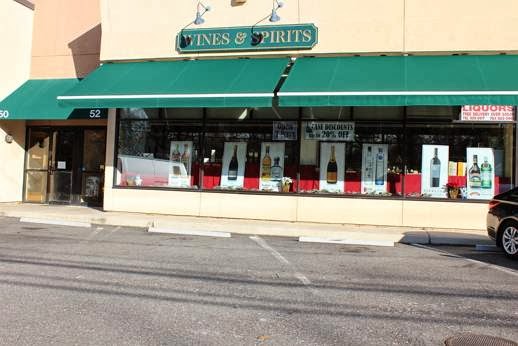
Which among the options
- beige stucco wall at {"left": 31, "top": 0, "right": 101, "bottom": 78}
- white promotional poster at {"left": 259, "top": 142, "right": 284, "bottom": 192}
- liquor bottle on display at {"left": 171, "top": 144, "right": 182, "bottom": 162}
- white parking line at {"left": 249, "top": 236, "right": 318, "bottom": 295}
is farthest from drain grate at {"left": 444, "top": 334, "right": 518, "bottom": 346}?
beige stucco wall at {"left": 31, "top": 0, "right": 101, "bottom": 78}

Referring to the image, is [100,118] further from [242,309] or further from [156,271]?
[242,309]

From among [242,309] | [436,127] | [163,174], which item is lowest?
[242,309]

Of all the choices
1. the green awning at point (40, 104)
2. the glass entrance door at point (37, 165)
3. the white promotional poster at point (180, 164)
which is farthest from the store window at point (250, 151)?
the glass entrance door at point (37, 165)

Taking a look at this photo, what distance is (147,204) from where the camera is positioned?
14.6 metres

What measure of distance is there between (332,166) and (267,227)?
8.71 ft

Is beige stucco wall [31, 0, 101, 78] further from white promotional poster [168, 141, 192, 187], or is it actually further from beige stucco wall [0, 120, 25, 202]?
white promotional poster [168, 141, 192, 187]

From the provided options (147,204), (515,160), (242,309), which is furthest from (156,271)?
(515,160)

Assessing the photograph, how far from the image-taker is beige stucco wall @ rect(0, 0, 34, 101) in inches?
637

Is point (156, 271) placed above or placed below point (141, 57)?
below

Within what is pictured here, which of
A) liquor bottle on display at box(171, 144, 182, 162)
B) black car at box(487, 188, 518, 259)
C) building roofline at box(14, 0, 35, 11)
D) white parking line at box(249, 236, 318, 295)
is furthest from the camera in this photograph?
building roofline at box(14, 0, 35, 11)

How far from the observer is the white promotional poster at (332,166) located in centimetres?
1389

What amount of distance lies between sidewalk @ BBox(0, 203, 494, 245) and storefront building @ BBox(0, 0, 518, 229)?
52cm

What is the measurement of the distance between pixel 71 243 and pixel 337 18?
816 centimetres

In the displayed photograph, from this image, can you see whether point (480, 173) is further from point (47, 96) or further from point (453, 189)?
point (47, 96)
